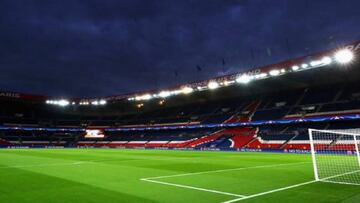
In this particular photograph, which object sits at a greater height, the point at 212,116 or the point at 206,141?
the point at 212,116

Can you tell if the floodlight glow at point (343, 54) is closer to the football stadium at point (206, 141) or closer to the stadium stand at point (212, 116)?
the football stadium at point (206, 141)

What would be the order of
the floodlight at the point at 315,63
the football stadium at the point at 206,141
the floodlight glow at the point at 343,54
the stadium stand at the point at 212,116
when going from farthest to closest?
the stadium stand at the point at 212,116
the floodlight at the point at 315,63
the floodlight glow at the point at 343,54
the football stadium at the point at 206,141

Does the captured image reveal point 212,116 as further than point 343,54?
Yes

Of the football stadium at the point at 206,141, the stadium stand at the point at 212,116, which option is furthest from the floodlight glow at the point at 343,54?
the stadium stand at the point at 212,116

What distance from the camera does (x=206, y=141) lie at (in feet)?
175

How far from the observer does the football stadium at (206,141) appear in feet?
32.4

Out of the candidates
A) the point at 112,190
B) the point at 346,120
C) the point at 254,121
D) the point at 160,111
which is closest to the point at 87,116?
the point at 160,111

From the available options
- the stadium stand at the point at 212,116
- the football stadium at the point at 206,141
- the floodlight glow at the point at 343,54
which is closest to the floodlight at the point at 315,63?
the football stadium at the point at 206,141

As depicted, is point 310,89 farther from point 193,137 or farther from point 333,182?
point 333,182

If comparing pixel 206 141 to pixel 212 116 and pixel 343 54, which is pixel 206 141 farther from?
pixel 343 54

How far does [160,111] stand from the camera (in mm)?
74438

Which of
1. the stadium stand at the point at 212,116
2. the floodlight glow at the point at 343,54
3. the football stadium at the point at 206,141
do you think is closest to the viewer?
A: the football stadium at the point at 206,141

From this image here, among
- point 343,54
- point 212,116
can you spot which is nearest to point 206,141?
point 212,116

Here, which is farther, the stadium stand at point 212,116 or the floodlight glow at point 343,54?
the stadium stand at point 212,116
